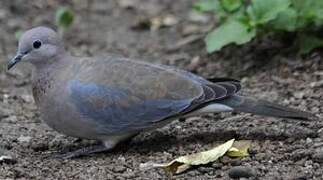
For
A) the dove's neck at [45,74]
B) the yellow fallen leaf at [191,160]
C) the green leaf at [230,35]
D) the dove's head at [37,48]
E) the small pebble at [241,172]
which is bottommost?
the small pebble at [241,172]

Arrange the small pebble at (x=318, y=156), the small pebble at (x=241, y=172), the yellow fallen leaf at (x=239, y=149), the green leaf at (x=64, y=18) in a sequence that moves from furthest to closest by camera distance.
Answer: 1. the green leaf at (x=64, y=18)
2. the yellow fallen leaf at (x=239, y=149)
3. the small pebble at (x=318, y=156)
4. the small pebble at (x=241, y=172)

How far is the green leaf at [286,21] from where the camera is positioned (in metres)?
6.22

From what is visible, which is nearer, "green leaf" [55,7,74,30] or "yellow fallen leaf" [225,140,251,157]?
"yellow fallen leaf" [225,140,251,157]

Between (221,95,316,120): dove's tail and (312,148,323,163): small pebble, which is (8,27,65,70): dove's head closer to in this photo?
(221,95,316,120): dove's tail

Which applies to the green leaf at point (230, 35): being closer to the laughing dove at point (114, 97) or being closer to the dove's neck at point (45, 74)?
the laughing dove at point (114, 97)

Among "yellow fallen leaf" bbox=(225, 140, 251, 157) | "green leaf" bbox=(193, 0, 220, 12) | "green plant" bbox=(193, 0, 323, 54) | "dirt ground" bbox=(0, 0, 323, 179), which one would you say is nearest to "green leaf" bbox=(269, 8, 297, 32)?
"green plant" bbox=(193, 0, 323, 54)

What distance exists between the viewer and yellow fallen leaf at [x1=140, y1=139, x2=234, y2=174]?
14.8 feet

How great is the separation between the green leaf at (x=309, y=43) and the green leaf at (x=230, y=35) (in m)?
0.40

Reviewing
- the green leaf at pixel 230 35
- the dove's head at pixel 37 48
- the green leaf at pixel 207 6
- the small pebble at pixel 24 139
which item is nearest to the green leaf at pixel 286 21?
the green leaf at pixel 230 35

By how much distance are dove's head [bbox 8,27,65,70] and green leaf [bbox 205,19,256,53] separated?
153 centimetres

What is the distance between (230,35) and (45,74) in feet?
5.82

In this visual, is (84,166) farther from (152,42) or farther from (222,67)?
(152,42)

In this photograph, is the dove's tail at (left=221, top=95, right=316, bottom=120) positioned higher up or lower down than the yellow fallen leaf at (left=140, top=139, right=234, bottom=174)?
higher up

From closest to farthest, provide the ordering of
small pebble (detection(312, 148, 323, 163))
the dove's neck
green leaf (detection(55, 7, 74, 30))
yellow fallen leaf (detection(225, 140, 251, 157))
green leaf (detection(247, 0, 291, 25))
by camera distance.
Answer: small pebble (detection(312, 148, 323, 163)), yellow fallen leaf (detection(225, 140, 251, 157)), the dove's neck, green leaf (detection(247, 0, 291, 25)), green leaf (detection(55, 7, 74, 30))
